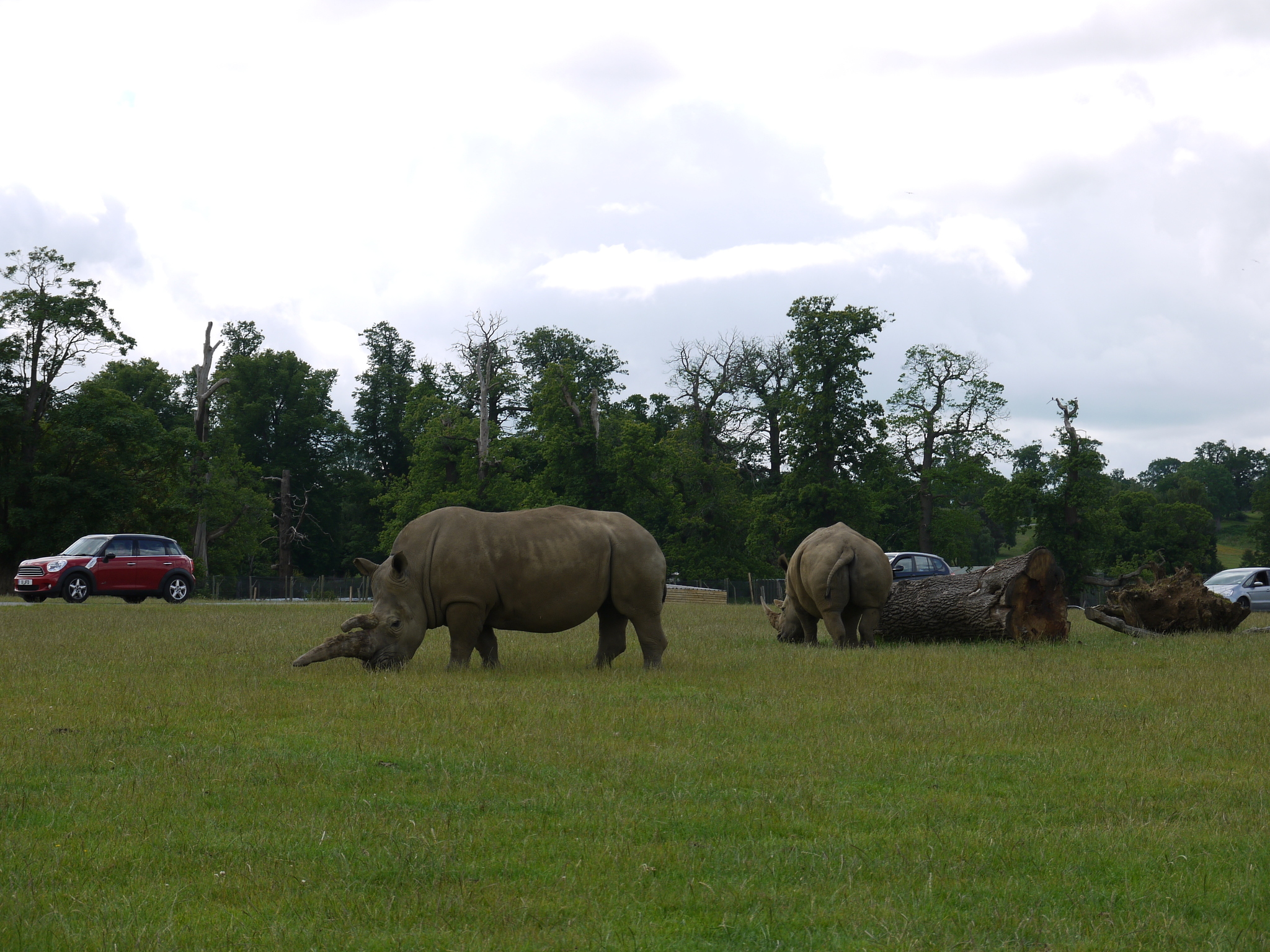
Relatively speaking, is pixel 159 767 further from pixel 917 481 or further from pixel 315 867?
pixel 917 481

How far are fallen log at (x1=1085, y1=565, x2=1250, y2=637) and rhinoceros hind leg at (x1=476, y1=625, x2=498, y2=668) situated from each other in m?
12.7

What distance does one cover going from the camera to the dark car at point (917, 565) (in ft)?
118

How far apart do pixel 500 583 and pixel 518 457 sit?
5367 cm

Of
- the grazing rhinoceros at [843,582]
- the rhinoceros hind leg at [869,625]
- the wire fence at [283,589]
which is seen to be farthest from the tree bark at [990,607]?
the wire fence at [283,589]

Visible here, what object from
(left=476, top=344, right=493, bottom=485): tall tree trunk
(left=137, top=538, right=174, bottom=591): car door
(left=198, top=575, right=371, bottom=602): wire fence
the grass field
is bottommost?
the grass field

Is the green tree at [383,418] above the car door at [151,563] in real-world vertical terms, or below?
above

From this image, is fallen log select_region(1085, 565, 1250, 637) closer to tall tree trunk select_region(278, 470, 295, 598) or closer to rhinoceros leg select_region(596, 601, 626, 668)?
rhinoceros leg select_region(596, 601, 626, 668)

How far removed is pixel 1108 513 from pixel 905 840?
60029mm

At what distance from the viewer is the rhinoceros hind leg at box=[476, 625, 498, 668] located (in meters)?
14.6

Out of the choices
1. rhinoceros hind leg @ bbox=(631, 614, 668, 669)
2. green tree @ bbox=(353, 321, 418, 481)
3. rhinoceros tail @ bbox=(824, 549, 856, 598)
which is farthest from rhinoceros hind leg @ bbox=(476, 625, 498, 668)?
green tree @ bbox=(353, 321, 418, 481)

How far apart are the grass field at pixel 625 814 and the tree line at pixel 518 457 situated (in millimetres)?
38822

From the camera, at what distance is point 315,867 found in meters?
5.52

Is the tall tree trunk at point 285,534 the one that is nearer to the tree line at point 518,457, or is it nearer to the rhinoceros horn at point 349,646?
the tree line at point 518,457

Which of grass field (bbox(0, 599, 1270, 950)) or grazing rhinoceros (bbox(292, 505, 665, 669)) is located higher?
grazing rhinoceros (bbox(292, 505, 665, 669))
